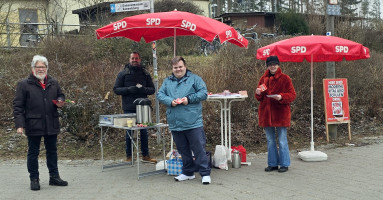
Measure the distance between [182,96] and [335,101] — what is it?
183 inches

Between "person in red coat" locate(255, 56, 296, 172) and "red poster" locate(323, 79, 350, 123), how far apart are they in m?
2.90

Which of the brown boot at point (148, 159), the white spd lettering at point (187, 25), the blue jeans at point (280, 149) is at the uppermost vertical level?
the white spd lettering at point (187, 25)

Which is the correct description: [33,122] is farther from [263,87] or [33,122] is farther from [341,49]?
[341,49]

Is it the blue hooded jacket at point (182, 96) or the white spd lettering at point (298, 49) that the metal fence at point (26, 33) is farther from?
the white spd lettering at point (298, 49)

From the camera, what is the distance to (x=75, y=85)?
957cm

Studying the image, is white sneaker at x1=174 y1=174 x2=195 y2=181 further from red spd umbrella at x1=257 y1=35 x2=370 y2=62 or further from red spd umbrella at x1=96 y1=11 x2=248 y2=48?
red spd umbrella at x1=257 y1=35 x2=370 y2=62

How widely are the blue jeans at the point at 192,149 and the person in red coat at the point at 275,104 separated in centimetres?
119

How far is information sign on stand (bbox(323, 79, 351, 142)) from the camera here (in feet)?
28.8

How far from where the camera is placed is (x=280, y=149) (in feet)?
20.7

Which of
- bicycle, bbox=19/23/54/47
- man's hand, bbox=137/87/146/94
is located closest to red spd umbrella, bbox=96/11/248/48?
man's hand, bbox=137/87/146/94

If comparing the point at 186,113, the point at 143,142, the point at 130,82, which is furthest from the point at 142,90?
the point at 186,113

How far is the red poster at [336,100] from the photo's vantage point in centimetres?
879

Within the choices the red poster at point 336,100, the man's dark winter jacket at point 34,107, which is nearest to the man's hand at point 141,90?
the man's dark winter jacket at point 34,107

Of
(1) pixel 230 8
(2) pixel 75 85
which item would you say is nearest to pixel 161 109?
(2) pixel 75 85
